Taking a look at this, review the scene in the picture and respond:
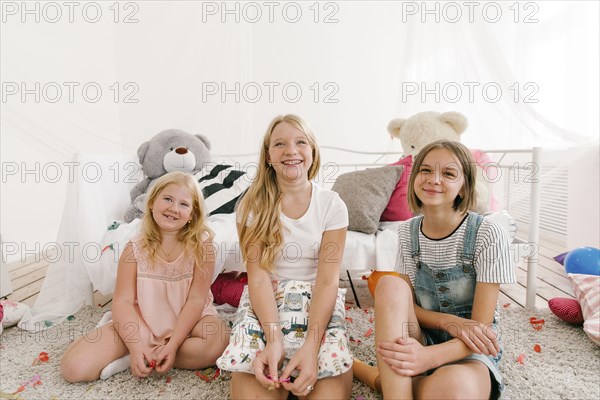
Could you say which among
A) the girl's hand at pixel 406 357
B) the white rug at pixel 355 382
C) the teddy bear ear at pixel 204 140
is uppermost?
the teddy bear ear at pixel 204 140

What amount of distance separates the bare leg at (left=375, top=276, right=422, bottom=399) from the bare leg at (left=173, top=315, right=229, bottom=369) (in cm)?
49

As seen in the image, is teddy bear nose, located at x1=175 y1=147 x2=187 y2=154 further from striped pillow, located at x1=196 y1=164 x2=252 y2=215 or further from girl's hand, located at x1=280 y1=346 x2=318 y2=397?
girl's hand, located at x1=280 y1=346 x2=318 y2=397

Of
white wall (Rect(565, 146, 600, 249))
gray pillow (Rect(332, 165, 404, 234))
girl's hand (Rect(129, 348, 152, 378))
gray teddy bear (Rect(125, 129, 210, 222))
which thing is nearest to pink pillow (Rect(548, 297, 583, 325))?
gray pillow (Rect(332, 165, 404, 234))

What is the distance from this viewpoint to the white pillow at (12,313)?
148 cm

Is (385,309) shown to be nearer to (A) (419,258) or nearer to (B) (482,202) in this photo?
(A) (419,258)

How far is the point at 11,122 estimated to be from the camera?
7.43ft

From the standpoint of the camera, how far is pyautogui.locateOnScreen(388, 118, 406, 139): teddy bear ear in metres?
2.12

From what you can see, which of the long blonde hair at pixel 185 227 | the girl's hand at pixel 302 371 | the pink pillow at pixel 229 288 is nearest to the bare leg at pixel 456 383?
the girl's hand at pixel 302 371

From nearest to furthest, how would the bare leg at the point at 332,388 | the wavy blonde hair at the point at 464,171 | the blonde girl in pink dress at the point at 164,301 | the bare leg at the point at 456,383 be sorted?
the bare leg at the point at 456,383
the bare leg at the point at 332,388
the wavy blonde hair at the point at 464,171
the blonde girl in pink dress at the point at 164,301

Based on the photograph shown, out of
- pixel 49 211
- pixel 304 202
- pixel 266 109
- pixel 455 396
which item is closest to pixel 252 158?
pixel 266 109

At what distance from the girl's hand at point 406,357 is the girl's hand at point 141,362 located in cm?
62

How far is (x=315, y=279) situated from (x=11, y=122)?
2015 millimetres

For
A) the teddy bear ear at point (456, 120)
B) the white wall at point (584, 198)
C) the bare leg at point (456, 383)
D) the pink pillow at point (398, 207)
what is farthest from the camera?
the white wall at point (584, 198)

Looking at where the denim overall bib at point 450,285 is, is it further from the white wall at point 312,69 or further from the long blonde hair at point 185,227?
the white wall at point 312,69
